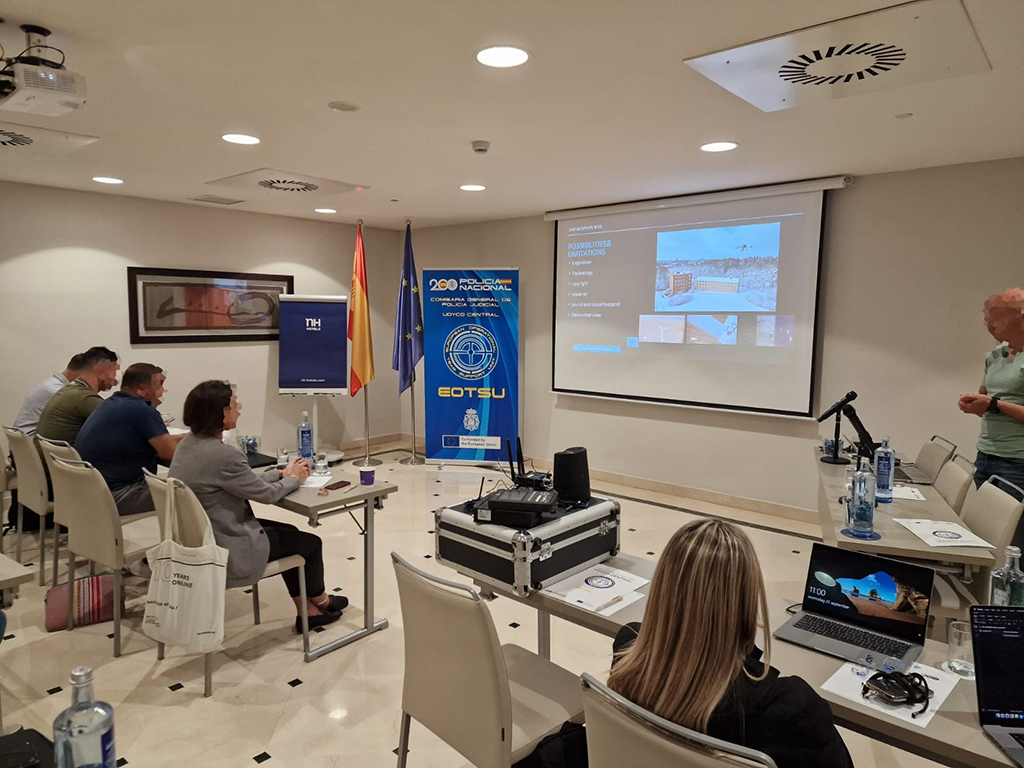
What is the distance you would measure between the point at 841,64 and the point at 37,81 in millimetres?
2913

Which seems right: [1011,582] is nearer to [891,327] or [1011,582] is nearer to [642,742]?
[642,742]

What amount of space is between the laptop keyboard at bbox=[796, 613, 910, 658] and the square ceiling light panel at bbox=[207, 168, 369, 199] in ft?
13.8

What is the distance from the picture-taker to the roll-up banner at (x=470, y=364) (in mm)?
6789

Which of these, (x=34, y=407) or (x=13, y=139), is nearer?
(x=13, y=139)

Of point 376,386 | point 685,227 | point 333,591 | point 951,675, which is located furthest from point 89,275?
point 951,675

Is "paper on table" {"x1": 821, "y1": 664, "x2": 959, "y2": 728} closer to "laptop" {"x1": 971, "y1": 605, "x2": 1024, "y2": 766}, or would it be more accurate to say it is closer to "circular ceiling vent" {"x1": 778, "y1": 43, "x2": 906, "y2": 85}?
"laptop" {"x1": 971, "y1": 605, "x2": 1024, "y2": 766}

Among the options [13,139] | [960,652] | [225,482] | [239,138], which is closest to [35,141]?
[13,139]

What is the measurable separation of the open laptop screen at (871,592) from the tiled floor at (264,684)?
0.99 m

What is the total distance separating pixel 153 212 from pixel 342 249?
1973 mm

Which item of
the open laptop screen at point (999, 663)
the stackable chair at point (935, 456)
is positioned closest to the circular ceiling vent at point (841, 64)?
the open laptop screen at point (999, 663)

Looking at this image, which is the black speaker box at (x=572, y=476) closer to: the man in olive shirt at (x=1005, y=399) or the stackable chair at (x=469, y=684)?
the stackable chair at (x=469, y=684)

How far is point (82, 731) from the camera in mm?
1052

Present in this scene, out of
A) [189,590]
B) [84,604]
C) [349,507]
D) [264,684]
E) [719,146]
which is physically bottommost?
[264,684]

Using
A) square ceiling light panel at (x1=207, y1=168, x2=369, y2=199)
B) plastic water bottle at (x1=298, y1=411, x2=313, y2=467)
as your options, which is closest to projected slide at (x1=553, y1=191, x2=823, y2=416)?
square ceiling light panel at (x1=207, y1=168, x2=369, y2=199)
